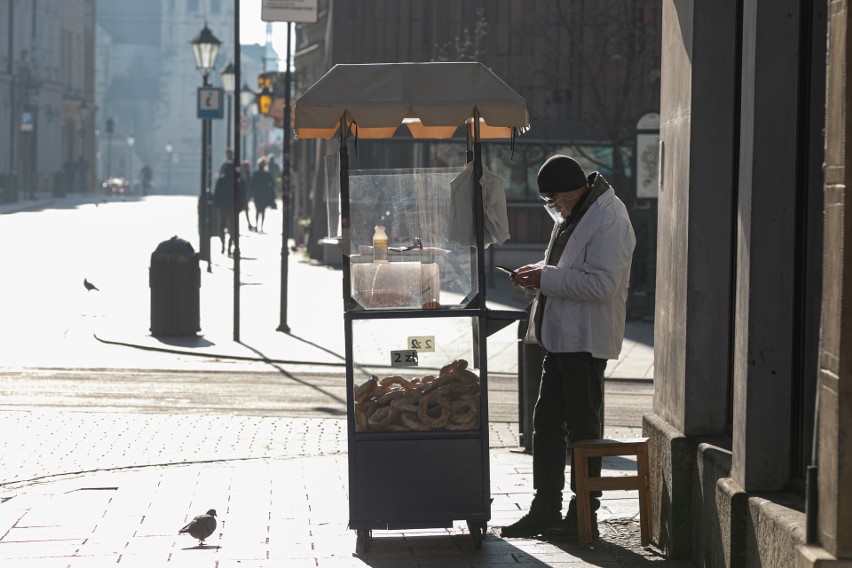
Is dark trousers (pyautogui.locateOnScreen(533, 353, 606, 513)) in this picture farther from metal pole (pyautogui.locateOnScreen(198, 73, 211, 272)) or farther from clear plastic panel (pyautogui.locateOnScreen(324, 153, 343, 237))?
metal pole (pyautogui.locateOnScreen(198, 73, 211, 272))

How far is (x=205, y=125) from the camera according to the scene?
27.0 m

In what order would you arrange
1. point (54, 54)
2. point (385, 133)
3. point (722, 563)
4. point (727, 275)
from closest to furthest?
point (722, 563)
point (727, 275)
point (385, 133)
point (54, 54)

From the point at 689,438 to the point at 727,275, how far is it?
0.70m

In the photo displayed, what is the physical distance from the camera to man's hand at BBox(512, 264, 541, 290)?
6.83m

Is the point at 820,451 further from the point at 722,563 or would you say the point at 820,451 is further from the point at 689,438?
the point at 689,438

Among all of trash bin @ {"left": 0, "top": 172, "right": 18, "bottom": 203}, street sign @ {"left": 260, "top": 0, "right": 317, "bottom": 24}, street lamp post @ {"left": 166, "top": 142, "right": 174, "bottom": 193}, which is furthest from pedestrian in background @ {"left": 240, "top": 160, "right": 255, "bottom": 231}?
street lamp post @ {"left": 166, "top": 142, "right": 174, "bottom": 193}

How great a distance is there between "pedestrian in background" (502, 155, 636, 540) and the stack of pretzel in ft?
1.21

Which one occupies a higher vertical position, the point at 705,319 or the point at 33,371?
the point at 705,319

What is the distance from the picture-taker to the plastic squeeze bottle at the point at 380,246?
6953mm

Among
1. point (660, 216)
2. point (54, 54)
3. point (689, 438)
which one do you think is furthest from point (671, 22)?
point (54, 54)

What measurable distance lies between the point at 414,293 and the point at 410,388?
0.42m

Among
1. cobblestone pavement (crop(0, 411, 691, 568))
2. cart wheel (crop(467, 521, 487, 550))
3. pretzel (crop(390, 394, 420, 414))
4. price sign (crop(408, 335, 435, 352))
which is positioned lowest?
cobblestone pavement (crop(0, 411, 691, 568))

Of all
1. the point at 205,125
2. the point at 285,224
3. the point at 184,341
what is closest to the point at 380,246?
the point at 184,341

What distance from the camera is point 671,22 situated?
6945 millimetres
